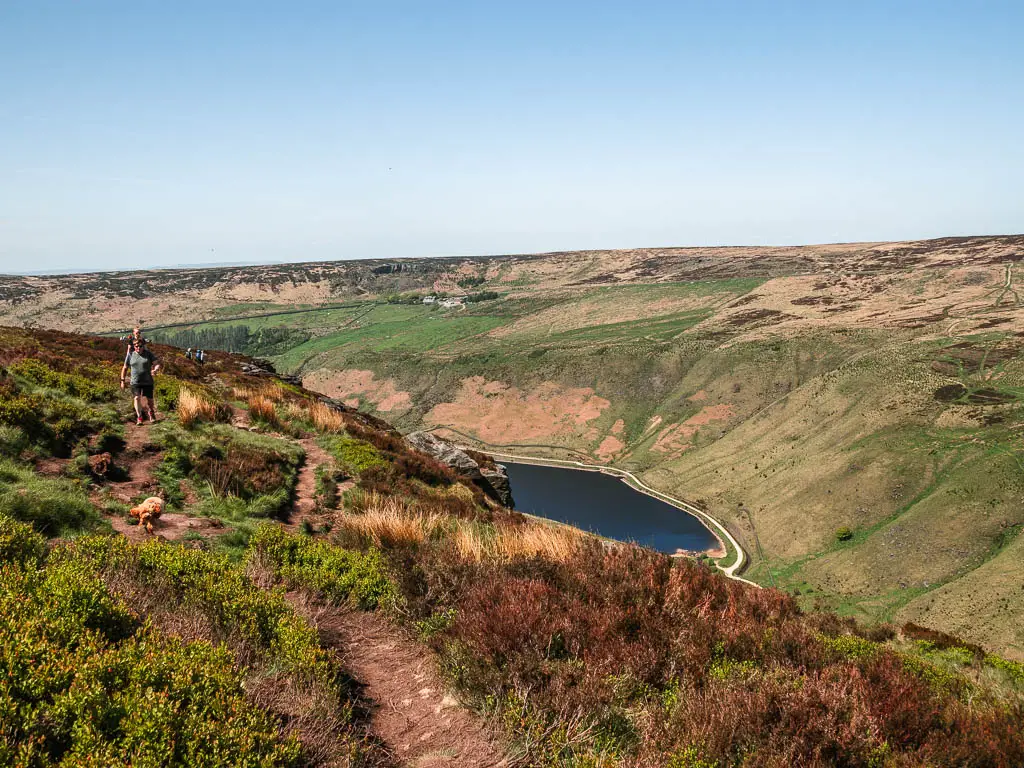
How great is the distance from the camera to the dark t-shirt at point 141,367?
42.4ft

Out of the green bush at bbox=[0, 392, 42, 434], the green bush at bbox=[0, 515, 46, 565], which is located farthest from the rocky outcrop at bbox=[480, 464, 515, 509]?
the green bush at bbox=[0, 515, 46, 565]

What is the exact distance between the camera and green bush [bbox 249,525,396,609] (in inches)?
265

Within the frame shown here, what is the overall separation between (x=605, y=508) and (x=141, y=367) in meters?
60.0

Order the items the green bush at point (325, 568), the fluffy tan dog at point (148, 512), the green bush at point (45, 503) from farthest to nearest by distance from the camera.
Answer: the fluffy tan dog at point (148, 512)
the green bush at point (45, 503)
the green bush at point (325, 568)

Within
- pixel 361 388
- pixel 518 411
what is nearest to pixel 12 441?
pixel 518 411

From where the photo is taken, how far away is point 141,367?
13031mm

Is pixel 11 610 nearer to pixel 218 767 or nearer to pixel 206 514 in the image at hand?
pixel 218 767

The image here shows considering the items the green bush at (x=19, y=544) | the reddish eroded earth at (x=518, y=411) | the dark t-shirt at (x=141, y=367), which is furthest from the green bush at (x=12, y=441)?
the reddish eroded earth at (x=518, y=411)

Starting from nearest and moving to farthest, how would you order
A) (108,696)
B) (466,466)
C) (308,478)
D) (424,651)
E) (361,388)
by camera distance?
(108,696)
(424,651)
(308,478)
(466,466)
(361,388)

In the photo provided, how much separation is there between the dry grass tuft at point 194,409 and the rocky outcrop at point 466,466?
9.06 metres

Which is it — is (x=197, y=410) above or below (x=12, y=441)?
below

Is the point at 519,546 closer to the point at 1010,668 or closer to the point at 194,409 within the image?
the point at 1010,668

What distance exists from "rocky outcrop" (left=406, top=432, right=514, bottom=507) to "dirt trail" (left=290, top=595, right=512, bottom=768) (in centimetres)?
1545

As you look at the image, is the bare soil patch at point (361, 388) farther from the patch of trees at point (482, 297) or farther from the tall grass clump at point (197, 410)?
the tall grass clump at point (197, 410)
